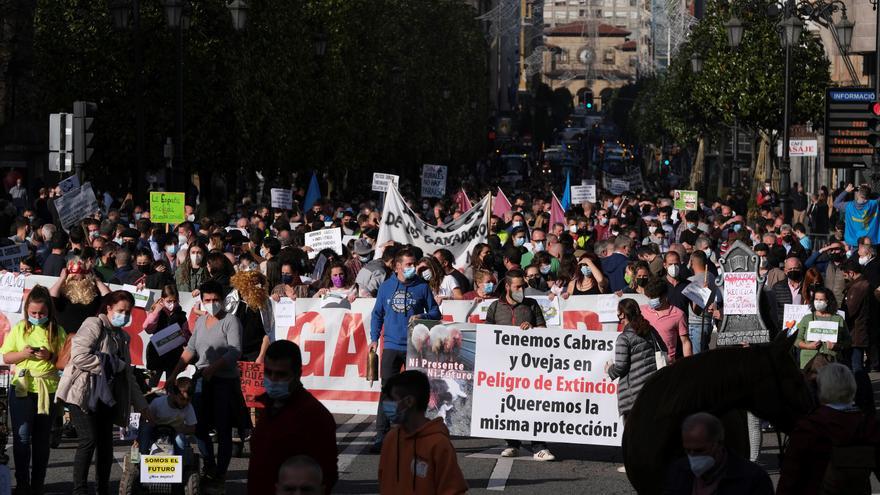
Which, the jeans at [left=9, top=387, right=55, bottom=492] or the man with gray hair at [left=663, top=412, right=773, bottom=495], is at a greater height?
the man with gray hair at [left=663, top=412, right=773, bottom=495]

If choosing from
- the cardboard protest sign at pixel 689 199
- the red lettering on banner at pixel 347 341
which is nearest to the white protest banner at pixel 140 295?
the red lettering on banner at pixel 347 341

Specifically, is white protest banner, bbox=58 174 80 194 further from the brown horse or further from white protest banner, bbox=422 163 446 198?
white protest banner, bbox=422 163 446 198

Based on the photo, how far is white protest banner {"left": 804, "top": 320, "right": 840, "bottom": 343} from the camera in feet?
47.2

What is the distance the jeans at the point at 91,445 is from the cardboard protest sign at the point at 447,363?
3.35m

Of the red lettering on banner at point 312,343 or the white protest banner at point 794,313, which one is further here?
the red lettering on banner at point 312,343

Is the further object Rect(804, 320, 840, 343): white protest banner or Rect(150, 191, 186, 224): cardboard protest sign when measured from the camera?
Rect(150, 191, 186, 224): cardboard protest sign

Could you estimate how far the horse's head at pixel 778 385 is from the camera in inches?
288

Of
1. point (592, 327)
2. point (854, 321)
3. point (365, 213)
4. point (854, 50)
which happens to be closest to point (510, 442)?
point (592, 327)

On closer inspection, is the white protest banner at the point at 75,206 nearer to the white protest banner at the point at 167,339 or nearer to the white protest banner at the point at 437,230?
the white protest banner at the point at 437,230

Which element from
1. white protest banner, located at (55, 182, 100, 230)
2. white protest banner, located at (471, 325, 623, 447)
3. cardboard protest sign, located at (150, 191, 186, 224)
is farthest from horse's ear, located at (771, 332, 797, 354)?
cardboard protest sign, located at (150, 191, 186, 224)

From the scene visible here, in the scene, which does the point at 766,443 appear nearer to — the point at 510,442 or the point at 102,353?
the point at 510,442

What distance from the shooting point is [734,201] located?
4331 centimetres

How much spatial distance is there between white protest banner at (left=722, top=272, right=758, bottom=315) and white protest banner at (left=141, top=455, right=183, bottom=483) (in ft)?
19.4

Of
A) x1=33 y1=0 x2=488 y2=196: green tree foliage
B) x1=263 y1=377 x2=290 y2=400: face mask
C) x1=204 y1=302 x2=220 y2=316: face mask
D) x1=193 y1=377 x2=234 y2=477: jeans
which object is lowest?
x1=193 y1=377 x2=234 y2=477: jeans
